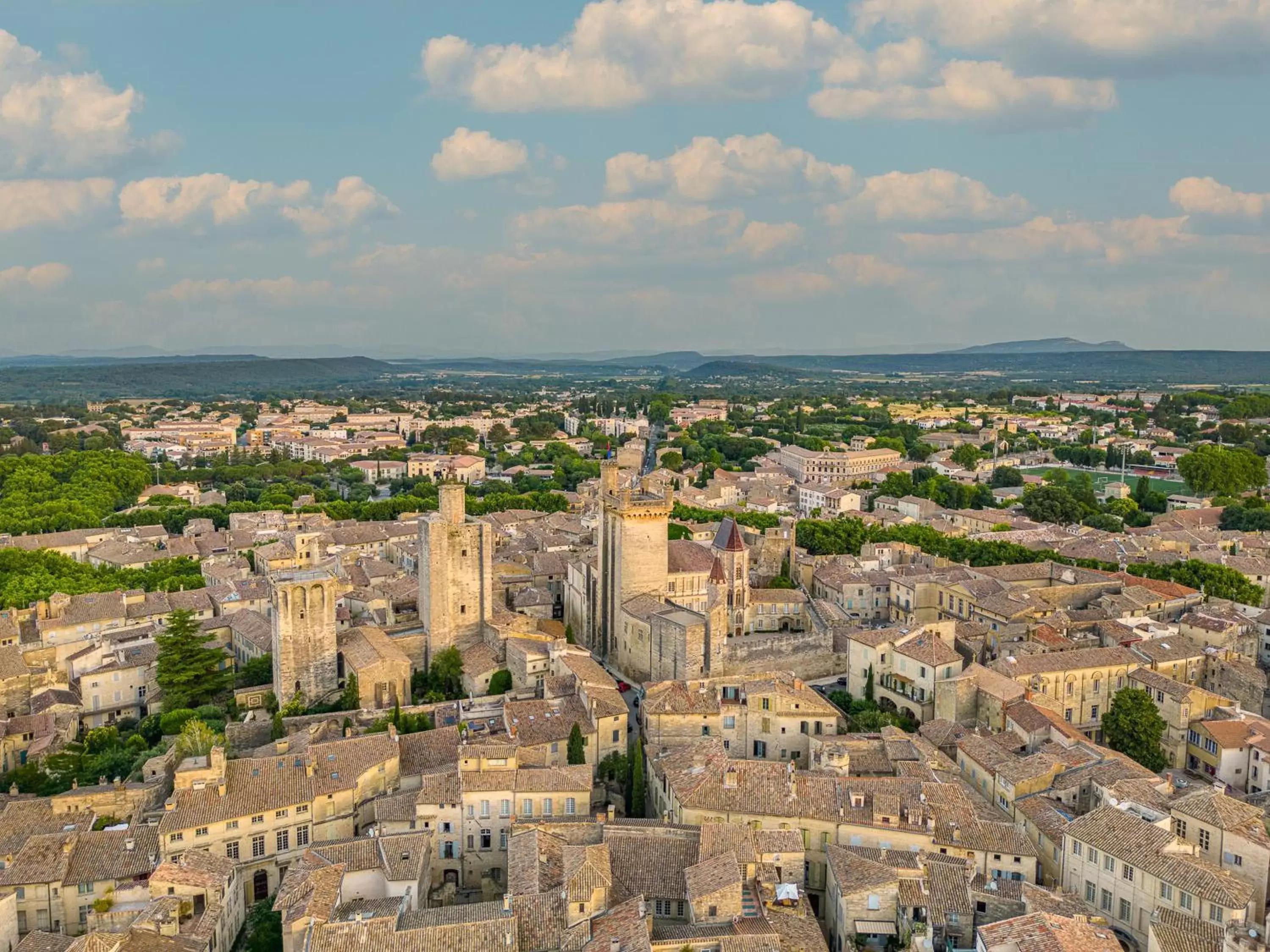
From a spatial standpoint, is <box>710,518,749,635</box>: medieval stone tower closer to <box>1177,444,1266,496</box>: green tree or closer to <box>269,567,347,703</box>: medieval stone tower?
<box>269,567,347,703</box>: medieval stone tower

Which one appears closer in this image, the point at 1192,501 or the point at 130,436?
the point at 1192,501

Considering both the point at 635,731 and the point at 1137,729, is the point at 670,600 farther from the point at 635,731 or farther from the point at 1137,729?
the point at 1137,729

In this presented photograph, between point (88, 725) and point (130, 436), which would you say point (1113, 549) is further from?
point (130, 436)

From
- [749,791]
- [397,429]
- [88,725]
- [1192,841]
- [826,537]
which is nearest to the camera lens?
[1192,841]

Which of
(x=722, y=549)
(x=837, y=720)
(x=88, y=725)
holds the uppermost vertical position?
(x=722, y=549)

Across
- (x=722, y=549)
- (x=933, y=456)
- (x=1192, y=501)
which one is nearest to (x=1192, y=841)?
→ (x=722, y=549)

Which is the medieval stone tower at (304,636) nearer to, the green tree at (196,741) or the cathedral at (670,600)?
the green tree at (196,741)

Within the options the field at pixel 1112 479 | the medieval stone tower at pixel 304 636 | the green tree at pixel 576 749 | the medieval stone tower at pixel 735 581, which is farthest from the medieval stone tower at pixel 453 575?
the field at pixel 1112 479
